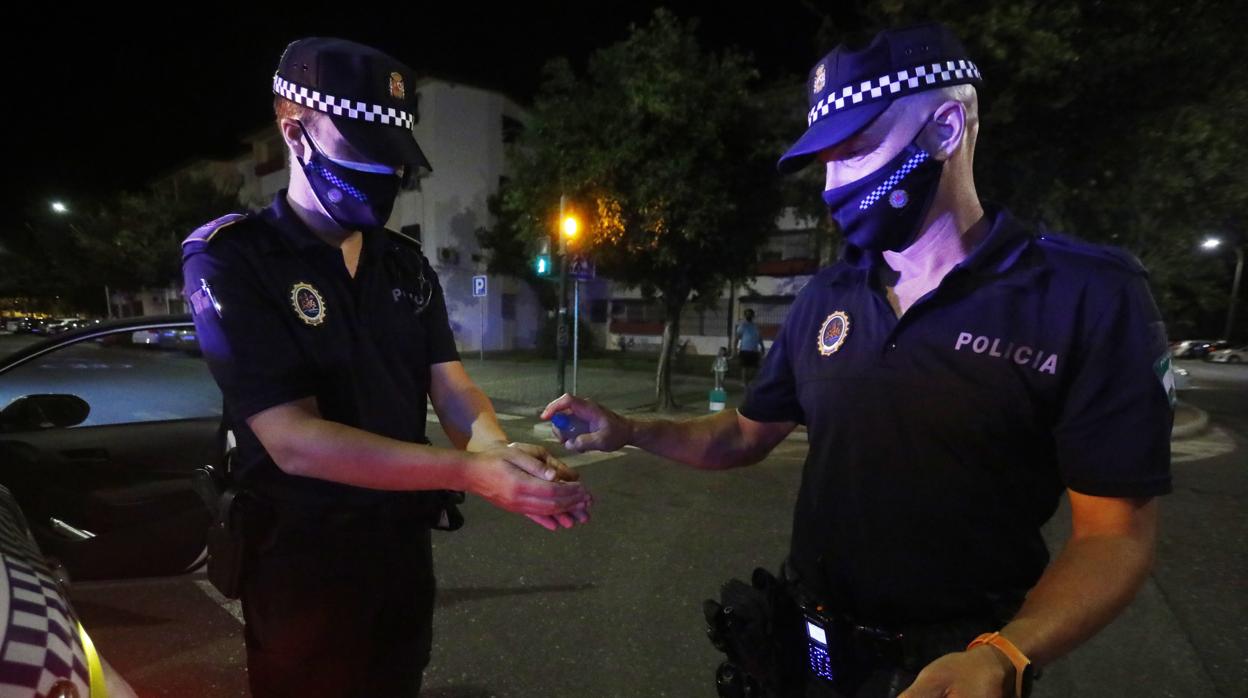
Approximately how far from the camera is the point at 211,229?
62.6 inches

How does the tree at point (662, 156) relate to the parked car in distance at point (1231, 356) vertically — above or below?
above

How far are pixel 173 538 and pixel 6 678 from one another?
3.02 metres

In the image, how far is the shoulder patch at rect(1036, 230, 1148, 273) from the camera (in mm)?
1226

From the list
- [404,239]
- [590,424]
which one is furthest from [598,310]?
[590,424]

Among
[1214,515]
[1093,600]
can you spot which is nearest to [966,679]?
[1093,600]

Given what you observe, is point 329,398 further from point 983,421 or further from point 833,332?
point 983,421

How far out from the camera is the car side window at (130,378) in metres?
3.57

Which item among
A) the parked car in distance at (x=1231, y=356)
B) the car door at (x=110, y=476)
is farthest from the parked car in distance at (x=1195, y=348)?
the car door at (x=110, y=476)

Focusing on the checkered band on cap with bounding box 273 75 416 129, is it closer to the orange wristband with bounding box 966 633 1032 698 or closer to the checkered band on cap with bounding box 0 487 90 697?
the checkered band on cap with bounding box 0 487 90 697

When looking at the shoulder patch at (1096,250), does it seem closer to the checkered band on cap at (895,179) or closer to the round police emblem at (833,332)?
the checkered band on cap at (895,179)

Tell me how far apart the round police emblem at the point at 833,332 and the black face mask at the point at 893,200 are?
160 millimetres

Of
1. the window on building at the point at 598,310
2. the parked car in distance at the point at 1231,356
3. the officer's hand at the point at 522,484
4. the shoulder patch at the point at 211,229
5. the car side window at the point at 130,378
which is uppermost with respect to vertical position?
the shoulder patch at the point at 211,229

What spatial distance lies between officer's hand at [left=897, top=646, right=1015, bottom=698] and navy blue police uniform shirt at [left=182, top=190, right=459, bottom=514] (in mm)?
1225

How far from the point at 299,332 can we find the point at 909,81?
139 cm
